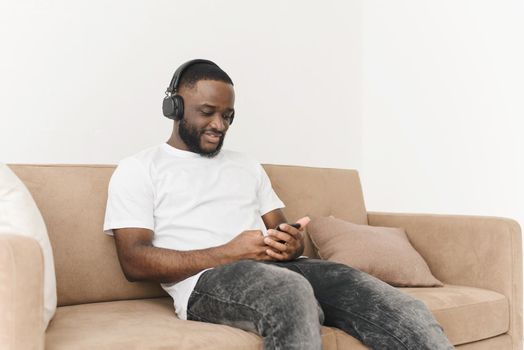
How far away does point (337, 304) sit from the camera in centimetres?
177

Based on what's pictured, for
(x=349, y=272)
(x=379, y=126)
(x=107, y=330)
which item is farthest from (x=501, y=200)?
(x=107, y=330)

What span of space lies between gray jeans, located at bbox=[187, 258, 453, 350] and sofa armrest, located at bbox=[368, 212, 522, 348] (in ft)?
2.31

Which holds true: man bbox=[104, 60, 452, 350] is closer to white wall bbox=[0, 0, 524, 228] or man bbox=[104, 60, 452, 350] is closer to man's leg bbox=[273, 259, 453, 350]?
man's leg bbox=[273, 259, 453, 350]

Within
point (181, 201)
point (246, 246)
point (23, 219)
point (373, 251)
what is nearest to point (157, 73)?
point (181, 201)

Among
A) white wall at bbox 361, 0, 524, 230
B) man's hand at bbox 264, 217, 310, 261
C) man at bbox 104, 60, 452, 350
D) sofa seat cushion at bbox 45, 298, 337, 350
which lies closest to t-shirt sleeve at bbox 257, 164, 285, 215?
man at bbox 104, 60, 452, 350

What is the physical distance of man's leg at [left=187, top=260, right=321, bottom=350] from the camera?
1486 mm

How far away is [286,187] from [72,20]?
3.61 feet

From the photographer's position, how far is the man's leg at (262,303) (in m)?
1.49

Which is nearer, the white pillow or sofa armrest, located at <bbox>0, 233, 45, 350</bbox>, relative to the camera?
sofa armrest, located at <bbox>0, 233, 45, 350</bbox>

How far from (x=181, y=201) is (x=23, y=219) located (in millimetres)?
540

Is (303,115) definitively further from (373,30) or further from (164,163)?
(164,163)

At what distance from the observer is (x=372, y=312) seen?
1704mm

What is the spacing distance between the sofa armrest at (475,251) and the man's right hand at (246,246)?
0.92 metres

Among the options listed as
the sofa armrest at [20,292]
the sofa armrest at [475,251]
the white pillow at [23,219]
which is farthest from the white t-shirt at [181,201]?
the sofa armrest at [475,251]
